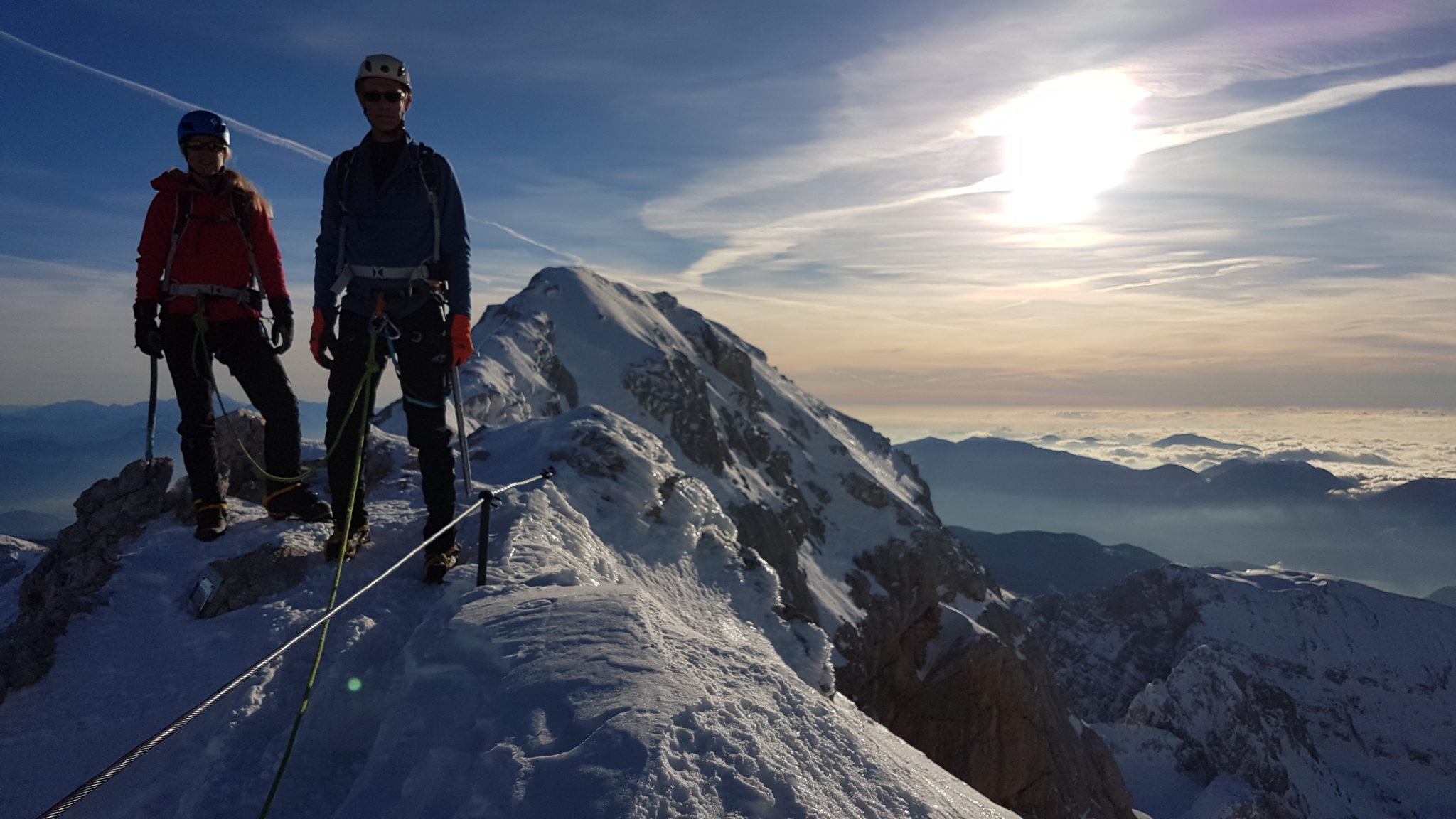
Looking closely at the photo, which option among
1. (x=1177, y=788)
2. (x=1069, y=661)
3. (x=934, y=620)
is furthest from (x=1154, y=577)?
(x=934, y=620)

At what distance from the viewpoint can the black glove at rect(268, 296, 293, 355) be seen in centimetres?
781

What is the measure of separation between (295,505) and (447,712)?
516cm

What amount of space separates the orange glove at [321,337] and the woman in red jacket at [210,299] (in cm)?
115

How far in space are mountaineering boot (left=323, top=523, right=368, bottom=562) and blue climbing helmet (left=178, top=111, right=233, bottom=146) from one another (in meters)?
4.22

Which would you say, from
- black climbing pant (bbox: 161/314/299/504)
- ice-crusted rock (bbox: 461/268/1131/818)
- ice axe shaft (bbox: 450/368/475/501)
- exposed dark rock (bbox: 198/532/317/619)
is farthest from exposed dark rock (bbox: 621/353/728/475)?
exposed dark rock (bbox: 198/532/317/619)

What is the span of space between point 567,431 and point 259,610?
699 cm

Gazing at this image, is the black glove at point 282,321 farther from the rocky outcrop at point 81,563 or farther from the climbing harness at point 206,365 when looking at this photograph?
the rocky outcrop at point 81,563

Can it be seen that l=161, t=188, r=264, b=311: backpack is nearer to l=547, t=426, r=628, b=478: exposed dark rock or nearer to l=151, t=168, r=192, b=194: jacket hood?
l=151, t=168, r=192, b=194: jacket hood

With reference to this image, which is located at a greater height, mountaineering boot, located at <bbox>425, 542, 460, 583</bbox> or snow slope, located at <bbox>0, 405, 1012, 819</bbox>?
mountaineering boot, located at <bbox>425, 542, 460, 583</bbox>

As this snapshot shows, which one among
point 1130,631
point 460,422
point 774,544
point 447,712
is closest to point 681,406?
point 774,544

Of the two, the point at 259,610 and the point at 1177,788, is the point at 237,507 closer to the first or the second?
the point at 259,610

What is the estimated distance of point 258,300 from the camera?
7762mm

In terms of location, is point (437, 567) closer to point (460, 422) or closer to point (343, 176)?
point (460, 422)

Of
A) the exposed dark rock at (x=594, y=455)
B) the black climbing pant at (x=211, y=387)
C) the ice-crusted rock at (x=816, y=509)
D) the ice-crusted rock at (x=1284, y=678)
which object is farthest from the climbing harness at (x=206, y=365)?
the ice-crusted rock at (x=1284, y=678)
